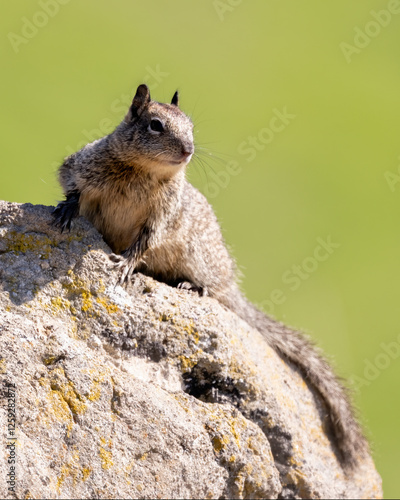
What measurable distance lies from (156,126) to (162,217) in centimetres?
75

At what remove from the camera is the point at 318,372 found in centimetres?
696

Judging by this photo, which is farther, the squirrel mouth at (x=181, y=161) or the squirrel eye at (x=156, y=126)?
the squirrel eye at (x=156, y=126)

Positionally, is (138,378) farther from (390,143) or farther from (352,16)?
(352,16)

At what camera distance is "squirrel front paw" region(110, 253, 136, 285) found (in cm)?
561

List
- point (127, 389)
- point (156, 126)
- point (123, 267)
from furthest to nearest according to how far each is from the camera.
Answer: point (156, 126)
point (123, 267)
point (127, 389)

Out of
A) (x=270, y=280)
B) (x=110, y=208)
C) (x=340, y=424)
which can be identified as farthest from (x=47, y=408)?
(x=270, y=280)

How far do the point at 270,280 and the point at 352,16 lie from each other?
8614 mm

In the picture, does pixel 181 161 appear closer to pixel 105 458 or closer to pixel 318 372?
pixel 318 372

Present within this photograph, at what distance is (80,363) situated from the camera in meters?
4.96

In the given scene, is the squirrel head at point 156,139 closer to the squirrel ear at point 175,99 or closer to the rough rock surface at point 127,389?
the squirrel ear at point 175,99

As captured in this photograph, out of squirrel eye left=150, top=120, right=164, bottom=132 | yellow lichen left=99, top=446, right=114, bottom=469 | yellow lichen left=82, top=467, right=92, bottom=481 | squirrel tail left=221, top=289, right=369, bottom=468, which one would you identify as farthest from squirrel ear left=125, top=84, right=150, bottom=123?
yellow lichen left=82, top=467, right=92, bottom=481

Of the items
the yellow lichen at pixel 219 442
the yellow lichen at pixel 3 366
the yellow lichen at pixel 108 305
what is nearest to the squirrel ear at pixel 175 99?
the yellow lichen at pixel 108 305

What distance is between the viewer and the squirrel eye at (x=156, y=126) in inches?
252

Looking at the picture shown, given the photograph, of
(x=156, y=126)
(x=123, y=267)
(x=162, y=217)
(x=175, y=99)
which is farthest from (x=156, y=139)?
(x=123, y=267)
